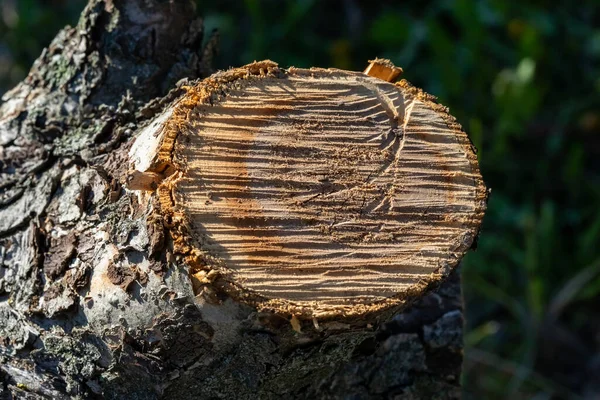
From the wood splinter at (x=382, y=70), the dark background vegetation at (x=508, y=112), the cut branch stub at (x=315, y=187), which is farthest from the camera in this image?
the dark background vegetation at (x=508, y=112)

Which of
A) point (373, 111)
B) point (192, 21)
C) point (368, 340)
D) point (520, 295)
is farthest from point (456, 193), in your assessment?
point (520, 295)

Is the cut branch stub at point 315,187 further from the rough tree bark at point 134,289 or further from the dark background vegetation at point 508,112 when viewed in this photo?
the dark background vegetation at point 508,112

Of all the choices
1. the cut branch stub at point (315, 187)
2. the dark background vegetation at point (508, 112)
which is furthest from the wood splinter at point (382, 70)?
the dark background vegetation at point (508, 112)

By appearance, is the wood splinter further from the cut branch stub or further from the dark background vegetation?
the dark background vegetation

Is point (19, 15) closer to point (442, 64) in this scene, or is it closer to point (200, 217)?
point (442, 64)

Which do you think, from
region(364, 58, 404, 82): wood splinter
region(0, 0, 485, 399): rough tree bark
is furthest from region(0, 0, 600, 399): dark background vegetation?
region(364, 58, 404, 82): wood splinter

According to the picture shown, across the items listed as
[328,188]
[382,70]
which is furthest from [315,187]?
[382,70]

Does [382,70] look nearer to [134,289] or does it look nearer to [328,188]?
[328,188]
